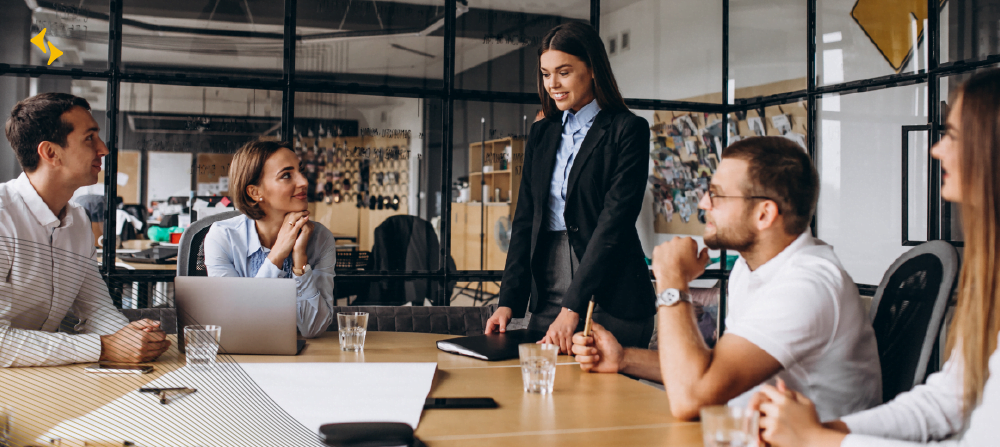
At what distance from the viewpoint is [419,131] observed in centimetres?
397

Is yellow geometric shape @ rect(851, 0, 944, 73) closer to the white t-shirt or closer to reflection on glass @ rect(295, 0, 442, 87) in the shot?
reflection on glass @ rect(295, 0, 442, 87)

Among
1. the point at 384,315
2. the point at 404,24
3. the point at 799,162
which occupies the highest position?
the point at 404,24

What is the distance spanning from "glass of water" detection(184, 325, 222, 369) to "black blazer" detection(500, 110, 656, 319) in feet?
3.25

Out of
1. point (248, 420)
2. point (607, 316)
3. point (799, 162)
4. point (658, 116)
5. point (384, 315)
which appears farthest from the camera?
point (658, 116)

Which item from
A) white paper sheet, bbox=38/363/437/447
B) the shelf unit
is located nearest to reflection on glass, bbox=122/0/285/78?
the shelf unit

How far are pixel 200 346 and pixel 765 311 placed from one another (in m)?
1.20

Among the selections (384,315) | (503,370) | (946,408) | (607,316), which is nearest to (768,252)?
(946,408)

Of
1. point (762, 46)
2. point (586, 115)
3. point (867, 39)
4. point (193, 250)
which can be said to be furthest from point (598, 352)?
point (762, 46)

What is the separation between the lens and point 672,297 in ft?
4.41

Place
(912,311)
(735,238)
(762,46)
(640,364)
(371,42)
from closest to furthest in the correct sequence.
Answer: (912,311) → (735,238) → (640,364) → (371,42) → (762,46)

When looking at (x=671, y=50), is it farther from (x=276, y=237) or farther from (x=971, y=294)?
(x=971, y=294)

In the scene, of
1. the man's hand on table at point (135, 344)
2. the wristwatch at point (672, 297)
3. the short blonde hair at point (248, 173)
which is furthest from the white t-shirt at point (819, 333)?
the short blonde hair at point (248, 173)

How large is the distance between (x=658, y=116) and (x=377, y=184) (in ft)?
6.13

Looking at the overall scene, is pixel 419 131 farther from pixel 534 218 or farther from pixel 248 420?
pixel 248 420
